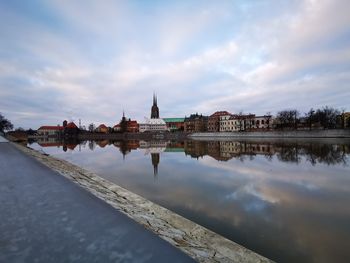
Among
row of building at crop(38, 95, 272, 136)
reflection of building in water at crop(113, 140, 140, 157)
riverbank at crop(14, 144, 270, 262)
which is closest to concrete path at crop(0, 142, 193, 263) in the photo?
riverbank at crop(14, 144, 270, 262)

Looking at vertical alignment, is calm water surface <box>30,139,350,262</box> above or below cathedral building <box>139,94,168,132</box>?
below

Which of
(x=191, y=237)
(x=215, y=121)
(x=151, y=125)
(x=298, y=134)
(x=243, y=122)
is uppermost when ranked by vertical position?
(x=151, y=125)

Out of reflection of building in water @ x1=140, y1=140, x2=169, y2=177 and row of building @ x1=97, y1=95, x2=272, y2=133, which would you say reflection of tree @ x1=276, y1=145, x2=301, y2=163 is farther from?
row of building @ x1=97, y1=95, x2=272, y2=133

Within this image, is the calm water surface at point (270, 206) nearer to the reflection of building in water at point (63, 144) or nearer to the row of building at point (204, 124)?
the reflection of building in water at point (63, 144)

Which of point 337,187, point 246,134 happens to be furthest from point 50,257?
point 246,134

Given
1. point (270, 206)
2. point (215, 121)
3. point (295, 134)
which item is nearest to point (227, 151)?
point (270, 206)

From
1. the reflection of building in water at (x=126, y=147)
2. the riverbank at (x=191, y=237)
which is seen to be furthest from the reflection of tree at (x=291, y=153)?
the riverbank at (x=191, y=237)

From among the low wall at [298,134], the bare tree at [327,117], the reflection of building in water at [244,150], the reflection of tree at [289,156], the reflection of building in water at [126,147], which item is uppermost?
the bare tree at [327,117]

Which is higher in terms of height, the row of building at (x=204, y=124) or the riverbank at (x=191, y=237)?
the row of building at (x=204, y=124)

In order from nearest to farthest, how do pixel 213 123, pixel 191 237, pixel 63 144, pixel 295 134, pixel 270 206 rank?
1. pixel 191 237
2. pixel 270 206
3. pixel 63 144
4. pixel 295 134
5. pixel 213 123

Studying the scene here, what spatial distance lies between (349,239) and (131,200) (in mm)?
6748

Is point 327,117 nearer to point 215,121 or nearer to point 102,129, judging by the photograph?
point 215,121

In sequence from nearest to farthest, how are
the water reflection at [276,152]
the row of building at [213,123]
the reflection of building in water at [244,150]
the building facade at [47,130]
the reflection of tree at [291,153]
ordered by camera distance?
1. the reflection of tree at [291,153]
2. the water reflection at [276,152]
3. the reflection of building in water at [244,150]
4. the row of building at [213,123]
5. the building facade at [47,130]

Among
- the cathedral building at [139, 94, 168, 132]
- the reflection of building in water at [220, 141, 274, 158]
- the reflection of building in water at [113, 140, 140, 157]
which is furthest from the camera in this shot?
the cathedral building at [139, 94, 168, 132]
